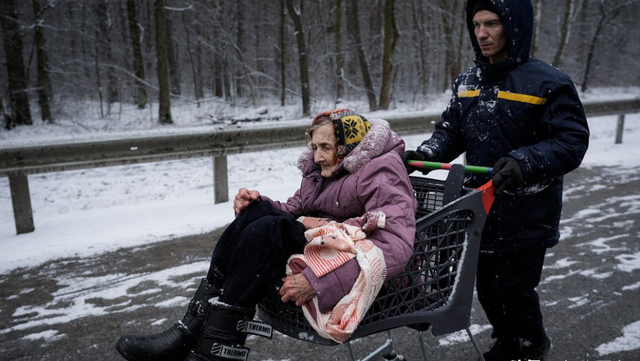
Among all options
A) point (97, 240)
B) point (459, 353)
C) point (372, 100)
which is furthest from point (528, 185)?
point (372, 100)

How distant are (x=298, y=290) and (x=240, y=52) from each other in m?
18.5

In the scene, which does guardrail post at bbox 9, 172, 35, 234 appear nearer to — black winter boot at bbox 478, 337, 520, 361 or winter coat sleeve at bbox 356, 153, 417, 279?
winter coat sleeve at bbox 356, 153, 417, 279

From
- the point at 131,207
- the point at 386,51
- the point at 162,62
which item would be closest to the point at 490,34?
the point at 131,207

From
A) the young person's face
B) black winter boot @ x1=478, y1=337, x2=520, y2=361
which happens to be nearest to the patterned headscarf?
the young person's face

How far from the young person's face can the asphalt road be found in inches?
77.9

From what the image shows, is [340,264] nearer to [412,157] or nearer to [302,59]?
[412,157]

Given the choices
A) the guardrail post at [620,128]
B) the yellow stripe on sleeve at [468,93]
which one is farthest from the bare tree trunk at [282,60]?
the yellow stripe on sleeve at [468,93]

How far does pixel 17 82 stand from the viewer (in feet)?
49.1

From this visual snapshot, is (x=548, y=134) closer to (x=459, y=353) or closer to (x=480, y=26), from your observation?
(x=480, y=26)

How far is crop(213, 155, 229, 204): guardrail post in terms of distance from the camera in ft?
22.1

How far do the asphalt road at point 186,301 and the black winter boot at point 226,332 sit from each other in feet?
4.24

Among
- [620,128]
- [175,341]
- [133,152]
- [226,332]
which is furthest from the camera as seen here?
[620,128]

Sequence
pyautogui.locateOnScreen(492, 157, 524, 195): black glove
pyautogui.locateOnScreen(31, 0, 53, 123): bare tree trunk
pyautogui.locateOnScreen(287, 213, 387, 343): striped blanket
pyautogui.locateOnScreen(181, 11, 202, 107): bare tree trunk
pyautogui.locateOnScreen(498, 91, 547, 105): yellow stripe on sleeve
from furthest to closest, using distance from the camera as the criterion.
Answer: pyautogui.locateOnScreen(181, 11, 202, 107): bare tree trunk, pyautogui.locateOnScreen(31, 0, 53, 123): bare tree trunk, pyautogui.locateOnScreen(498, 91, 547, 105): yellow stripe on sleeve, pyautogui.locateOnScreen(492, 157, 524, 195): black glove, pyautogui.locateOnScreen(287, 213, 387, 343): striped blanket

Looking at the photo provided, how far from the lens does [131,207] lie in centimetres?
679
